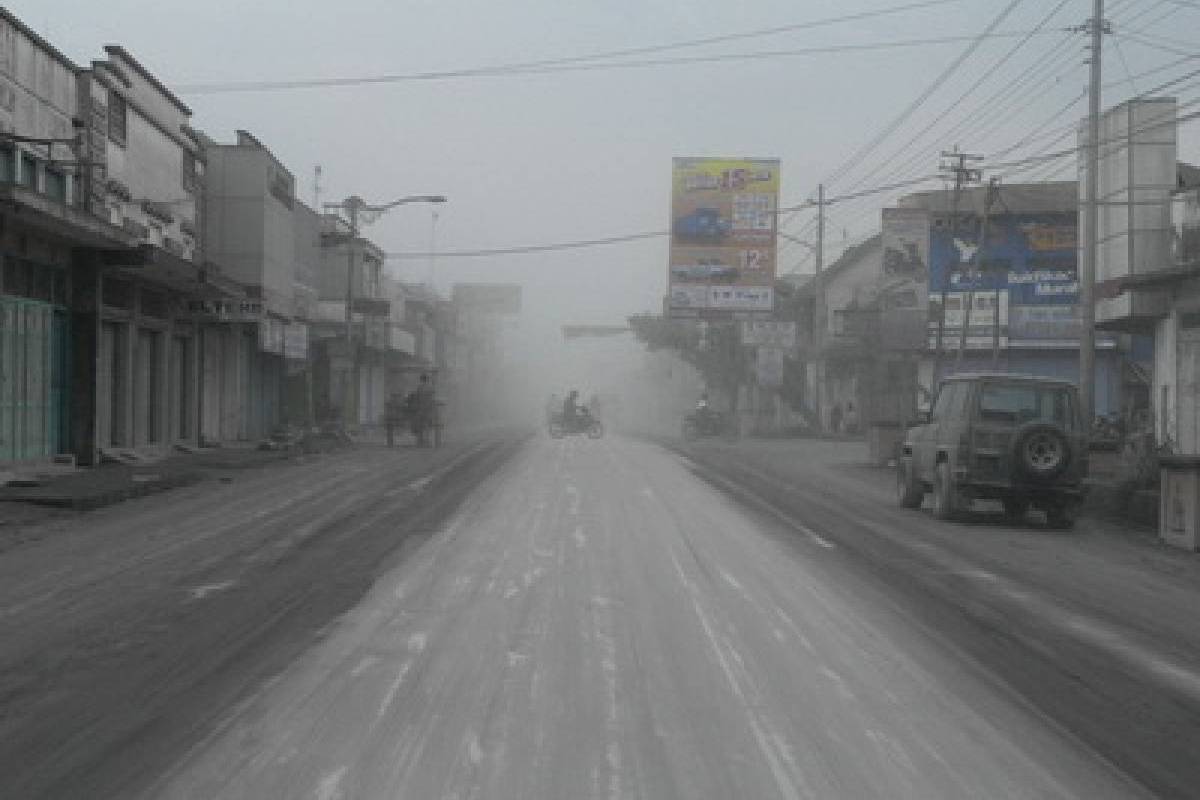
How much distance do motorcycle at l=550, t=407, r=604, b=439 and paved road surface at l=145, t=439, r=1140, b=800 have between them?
37.4 m

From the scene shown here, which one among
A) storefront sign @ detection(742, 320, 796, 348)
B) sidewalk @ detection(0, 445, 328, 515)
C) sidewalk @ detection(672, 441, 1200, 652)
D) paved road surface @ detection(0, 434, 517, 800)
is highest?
storefront sign @ detection(742, 320, 796, 348)

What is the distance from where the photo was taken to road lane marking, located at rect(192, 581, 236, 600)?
9.45 meters

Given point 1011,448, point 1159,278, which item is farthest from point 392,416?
point 1011,448

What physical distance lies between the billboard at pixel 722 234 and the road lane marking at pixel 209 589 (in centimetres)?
4218

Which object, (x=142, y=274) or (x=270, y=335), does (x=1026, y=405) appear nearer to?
(x=142, y=274)

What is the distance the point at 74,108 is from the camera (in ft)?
78.8

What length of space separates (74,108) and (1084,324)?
2023 cm

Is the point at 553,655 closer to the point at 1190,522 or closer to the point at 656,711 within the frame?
the point at 656,711

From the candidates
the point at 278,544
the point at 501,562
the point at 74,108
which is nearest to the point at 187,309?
the point at 74,108

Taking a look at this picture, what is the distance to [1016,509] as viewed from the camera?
18016 millimetres

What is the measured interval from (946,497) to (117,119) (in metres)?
19.2

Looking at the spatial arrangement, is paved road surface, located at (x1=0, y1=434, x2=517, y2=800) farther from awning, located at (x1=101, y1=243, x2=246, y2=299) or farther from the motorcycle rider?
the motorcycle rider

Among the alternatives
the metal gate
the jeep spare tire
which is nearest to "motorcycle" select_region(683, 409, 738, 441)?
the metal gate

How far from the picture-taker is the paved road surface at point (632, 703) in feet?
16.6
